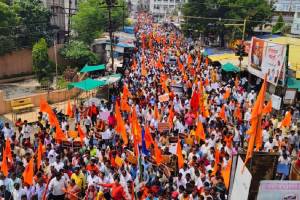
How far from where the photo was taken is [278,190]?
6.72 metres

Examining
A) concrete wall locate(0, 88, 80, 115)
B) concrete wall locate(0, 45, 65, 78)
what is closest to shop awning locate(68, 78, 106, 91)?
concrete wall locate(0, 88, 80, 115)

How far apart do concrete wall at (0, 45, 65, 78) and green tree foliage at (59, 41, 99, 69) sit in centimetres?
103

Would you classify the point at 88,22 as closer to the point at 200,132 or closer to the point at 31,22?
the point at 31,22

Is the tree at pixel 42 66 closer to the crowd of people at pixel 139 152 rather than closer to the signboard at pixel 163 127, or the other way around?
the crowd of people at pixel 139 152

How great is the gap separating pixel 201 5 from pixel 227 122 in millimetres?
26882

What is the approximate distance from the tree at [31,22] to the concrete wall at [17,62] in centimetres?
81

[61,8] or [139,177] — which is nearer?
[139,177]

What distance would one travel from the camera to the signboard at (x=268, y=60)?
18.7 meters

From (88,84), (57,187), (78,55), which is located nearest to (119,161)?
(57,187)

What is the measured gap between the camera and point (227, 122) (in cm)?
1485

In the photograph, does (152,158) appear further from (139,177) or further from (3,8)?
(3,8)

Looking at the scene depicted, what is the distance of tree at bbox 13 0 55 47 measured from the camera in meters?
31.2

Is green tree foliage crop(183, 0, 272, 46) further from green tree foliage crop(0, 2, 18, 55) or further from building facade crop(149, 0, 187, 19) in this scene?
building facade crop(149, 0, 187, 19)

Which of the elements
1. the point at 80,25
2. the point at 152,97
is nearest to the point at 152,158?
the point at 152,97
